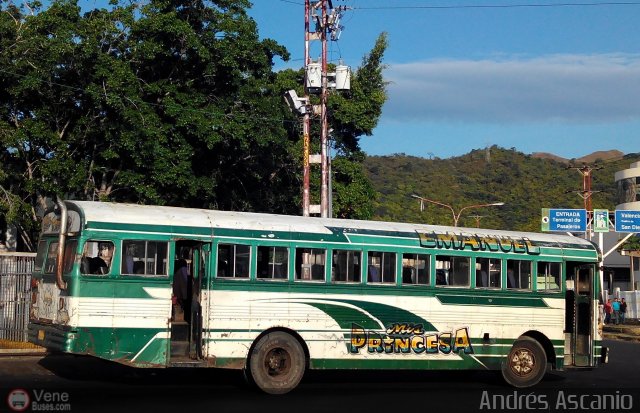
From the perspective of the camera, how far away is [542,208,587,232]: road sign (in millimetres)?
48844

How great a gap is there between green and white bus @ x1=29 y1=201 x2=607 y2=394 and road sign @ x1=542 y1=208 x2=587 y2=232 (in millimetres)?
30795

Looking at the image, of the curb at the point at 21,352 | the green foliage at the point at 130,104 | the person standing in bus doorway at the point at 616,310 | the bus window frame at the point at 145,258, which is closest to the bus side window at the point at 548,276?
the bus window frame at the point at 145,258

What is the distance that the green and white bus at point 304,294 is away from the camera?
46.3ft

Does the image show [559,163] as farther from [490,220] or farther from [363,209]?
[363,209]

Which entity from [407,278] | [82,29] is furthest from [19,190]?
[407,278]

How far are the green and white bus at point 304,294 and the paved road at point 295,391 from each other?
1.90 feet

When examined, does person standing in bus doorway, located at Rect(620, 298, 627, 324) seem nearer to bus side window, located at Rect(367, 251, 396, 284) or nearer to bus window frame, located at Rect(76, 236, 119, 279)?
bus side window, located at Rect(367, 251, 396, 284)

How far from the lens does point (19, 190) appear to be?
95.7ft

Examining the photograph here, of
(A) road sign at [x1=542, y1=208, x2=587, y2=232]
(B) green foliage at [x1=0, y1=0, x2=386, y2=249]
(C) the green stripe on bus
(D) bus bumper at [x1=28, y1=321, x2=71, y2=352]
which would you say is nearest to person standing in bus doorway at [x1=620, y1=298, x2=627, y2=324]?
(A) road sign at [x1=542, y1=208, x2=587, y2=232]

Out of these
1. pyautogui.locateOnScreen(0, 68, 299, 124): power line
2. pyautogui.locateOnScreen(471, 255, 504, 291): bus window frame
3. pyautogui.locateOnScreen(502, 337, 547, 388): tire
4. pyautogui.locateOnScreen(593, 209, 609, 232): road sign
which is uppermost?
pyautogui.locateOnScreen(0, 68, 299, 124): power line

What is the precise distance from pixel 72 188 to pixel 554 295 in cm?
1611

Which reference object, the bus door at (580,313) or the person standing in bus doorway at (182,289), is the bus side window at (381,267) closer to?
the person standing in bus doorway at (182,289)

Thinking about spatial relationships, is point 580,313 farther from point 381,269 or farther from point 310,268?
point 310,268

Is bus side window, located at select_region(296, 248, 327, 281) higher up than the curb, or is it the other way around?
bus side window, located at select_region(296, 248, 327, 281)
